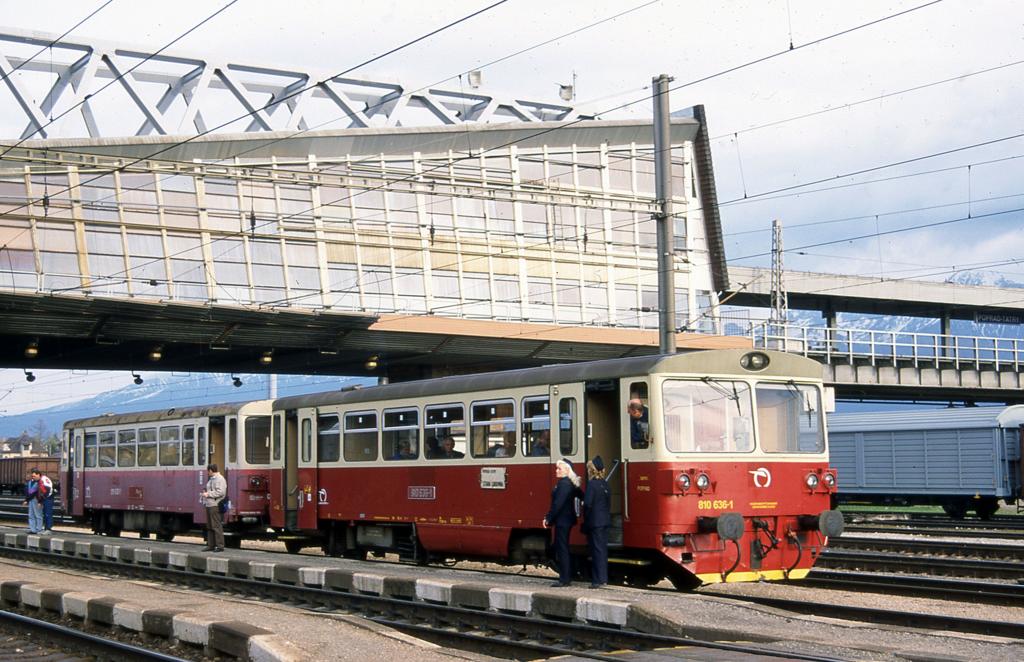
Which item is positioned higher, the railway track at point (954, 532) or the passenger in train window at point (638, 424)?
the passenger in train window at point (638, 424)

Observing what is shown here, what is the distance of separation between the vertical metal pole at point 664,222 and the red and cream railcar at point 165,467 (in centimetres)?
898

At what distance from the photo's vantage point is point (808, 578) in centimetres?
1819

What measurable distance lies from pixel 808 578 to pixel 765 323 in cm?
2636

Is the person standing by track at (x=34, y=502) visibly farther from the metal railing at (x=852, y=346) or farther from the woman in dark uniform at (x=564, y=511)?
the metal railing at (x=852, y=346)

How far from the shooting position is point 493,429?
1762 cm

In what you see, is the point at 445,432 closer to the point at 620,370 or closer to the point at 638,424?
the point at 620,370

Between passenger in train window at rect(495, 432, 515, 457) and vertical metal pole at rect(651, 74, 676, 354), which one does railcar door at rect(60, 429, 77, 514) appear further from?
passenger in train window at rect(495, 432, 515, 457)

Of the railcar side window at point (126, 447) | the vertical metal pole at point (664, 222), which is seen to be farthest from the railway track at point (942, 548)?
the railcar side window at point (126, 447)

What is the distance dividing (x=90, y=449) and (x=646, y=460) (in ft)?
70.5

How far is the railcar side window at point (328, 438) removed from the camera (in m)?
21.5

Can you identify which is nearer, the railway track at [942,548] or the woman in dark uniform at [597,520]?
the woman in dark uniform at [597,520]

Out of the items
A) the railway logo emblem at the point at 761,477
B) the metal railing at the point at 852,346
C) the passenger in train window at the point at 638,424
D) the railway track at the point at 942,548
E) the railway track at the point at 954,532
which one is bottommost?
the railway track at the point at 954,532

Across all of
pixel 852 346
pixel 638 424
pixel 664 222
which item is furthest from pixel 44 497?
pixel 852 346

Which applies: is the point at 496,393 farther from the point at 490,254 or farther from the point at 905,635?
the point at 490,254
